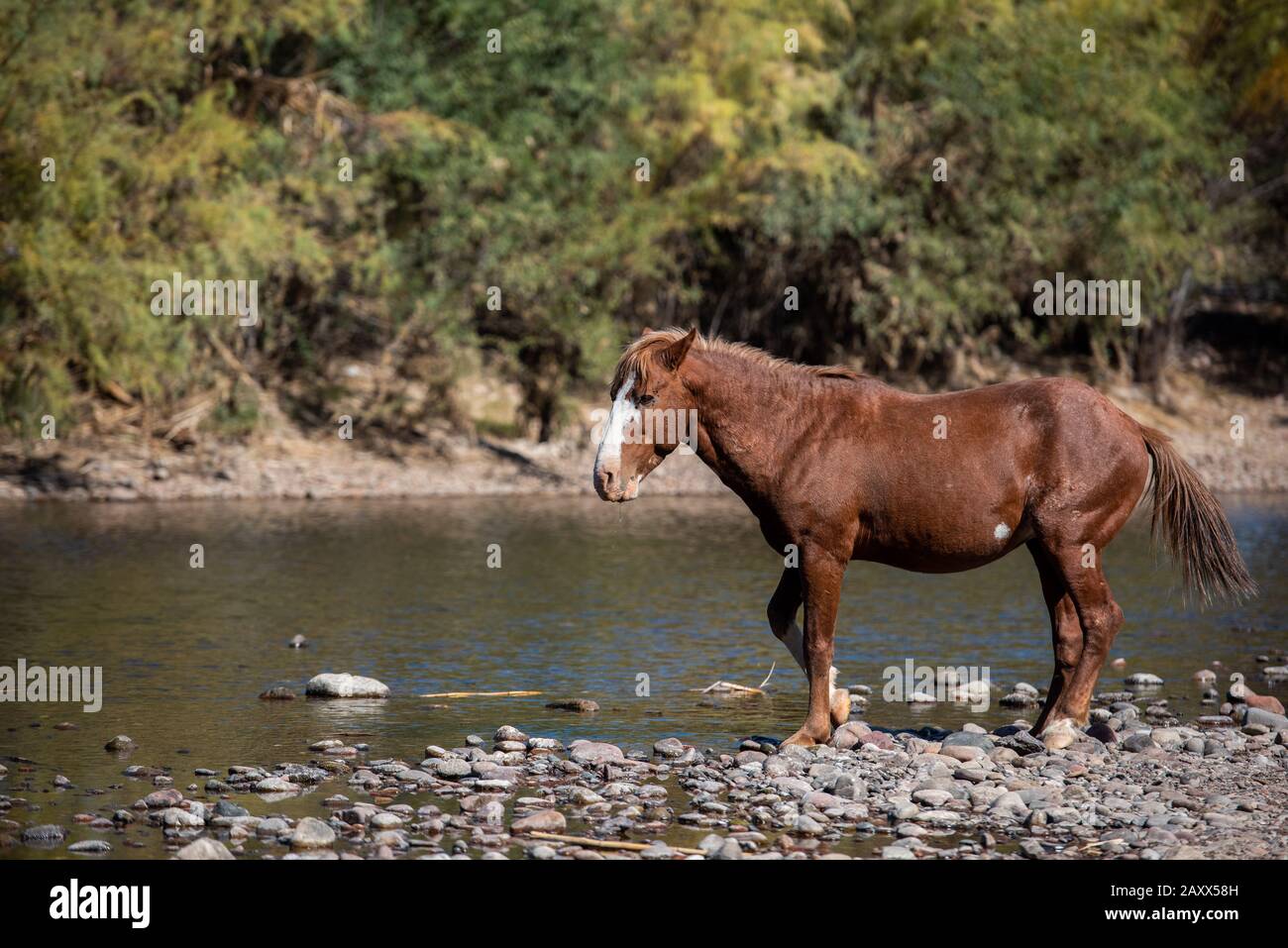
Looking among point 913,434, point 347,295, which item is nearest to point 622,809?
point 913,434

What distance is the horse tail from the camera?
1258 centimetres

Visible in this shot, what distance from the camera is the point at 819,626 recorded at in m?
11.8

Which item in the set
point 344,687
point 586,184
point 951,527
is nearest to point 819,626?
point 951,527

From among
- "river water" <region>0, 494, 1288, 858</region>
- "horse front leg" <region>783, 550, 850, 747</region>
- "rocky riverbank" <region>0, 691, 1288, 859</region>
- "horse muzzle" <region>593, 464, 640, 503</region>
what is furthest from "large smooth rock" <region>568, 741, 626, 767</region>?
"horse muzzle" <region>593, 464, 640, 503</region>

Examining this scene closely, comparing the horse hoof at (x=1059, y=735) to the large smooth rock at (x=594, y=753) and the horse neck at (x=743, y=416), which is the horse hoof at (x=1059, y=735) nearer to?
the horse neck at (x=743, y=416)

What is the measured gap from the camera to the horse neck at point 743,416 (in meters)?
12.0

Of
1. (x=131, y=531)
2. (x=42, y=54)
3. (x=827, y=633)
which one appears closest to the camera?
(x=827, y=633)

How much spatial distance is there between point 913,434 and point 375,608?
8.84 m

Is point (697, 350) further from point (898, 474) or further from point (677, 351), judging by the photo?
point (898, 474)

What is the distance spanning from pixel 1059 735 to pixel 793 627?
2.04m

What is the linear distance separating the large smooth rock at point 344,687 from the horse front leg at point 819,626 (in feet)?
13.0

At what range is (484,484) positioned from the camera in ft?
108

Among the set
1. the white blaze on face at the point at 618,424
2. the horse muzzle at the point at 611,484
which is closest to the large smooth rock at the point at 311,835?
the horse muzzle at the point at 611,484
